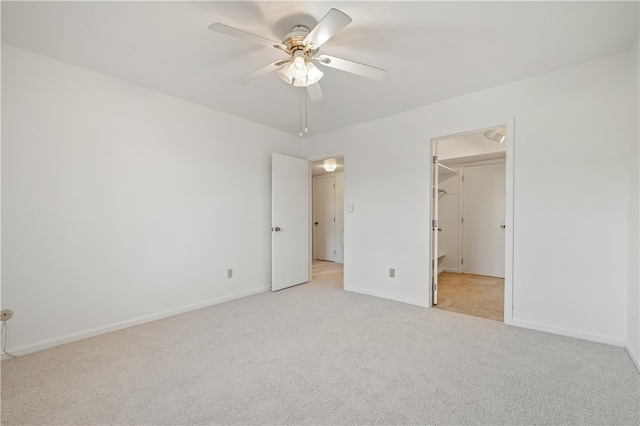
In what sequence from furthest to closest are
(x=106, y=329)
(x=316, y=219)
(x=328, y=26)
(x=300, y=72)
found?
(x=316, y=219) → (x=106, y=329) → (x=300, y=72) → (x=328, y=26)

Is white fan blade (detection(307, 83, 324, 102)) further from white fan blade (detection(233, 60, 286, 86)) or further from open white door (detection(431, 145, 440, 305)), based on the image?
open white door (detection(431, 145, 440, 305))

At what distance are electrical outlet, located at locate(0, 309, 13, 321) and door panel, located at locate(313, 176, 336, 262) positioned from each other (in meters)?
5.21

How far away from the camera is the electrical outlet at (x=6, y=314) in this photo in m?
2.07

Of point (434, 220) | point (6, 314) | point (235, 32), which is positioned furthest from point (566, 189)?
point (6, 314)

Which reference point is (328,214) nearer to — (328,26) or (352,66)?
(352,66)

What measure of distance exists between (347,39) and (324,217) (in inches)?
197

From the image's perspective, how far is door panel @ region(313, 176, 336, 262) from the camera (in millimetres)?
6645

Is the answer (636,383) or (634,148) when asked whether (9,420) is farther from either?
(634,148)

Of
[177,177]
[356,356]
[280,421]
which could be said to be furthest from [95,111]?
[356,356]

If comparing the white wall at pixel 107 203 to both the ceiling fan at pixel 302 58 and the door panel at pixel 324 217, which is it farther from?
the door panel at pixel 324 217

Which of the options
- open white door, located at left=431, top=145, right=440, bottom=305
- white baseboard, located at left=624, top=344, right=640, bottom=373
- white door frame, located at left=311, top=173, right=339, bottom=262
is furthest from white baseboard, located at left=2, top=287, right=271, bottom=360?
white baseboard, located at left=624, top=344, right=640, bottom=373

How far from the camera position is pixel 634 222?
2.06m

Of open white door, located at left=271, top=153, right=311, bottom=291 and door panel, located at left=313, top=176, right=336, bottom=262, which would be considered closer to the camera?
open white door, located at left=271, top=153, right=311, bottom=291

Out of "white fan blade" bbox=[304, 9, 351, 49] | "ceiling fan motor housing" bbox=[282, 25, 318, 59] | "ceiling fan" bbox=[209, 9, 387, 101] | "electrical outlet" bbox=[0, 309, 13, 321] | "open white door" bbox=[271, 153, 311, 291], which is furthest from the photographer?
"open white door" bbox=[271, 153, 311, 291]
